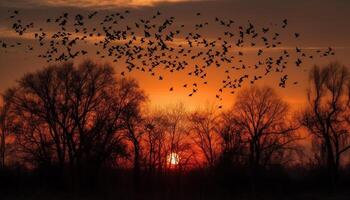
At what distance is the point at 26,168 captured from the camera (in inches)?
2584

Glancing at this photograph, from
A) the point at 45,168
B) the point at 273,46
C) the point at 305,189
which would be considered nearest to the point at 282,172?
the point at 305,189

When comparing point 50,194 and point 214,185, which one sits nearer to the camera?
point 50,194

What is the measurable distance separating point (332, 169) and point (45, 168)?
26603 mm

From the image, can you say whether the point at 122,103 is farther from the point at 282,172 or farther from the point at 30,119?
the point at 282,172

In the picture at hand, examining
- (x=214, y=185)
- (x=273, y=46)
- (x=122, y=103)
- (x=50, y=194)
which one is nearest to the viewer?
(x=273, y=46)

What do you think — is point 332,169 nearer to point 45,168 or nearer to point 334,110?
point 334,110

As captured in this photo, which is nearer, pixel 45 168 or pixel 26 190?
pixel 26 190

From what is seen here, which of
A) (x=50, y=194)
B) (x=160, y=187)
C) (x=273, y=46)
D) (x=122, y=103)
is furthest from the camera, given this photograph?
(x=122, y=103)

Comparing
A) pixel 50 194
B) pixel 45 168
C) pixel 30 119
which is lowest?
pixel 50 194

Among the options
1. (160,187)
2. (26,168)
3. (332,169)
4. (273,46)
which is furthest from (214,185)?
(273,46)

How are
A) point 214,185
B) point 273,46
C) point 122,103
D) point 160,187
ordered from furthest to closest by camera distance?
1. point 122,103
2. point 160,187
3. point 214,185
4. point 273,46

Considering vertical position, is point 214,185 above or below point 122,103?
below

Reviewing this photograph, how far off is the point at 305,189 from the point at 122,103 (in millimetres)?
19190

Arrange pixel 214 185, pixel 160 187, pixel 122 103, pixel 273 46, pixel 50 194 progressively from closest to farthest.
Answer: pixel 273 46, pixel 50 194, pixel 214 185, pixel 160 187, pixel 122 103
